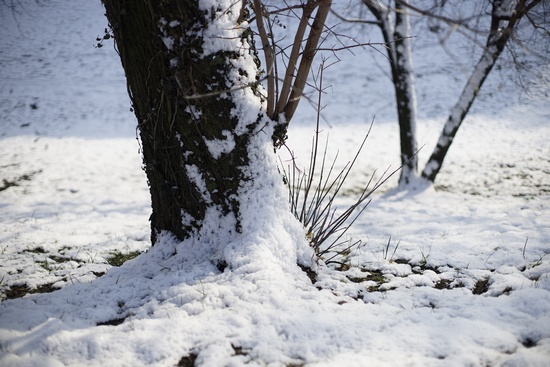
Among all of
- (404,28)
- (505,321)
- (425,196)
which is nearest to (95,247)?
(505,321)

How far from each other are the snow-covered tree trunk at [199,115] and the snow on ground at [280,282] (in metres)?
0.26

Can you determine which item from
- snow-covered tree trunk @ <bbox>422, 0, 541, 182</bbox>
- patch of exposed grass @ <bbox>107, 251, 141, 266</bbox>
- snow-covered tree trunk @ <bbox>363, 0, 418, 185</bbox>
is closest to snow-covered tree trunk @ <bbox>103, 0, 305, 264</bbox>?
patch of exposed grass @ <bbox>107, 251, 141, 266</bbox>

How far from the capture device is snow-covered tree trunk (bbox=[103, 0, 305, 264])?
6.79ft

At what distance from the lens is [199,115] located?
216 cm

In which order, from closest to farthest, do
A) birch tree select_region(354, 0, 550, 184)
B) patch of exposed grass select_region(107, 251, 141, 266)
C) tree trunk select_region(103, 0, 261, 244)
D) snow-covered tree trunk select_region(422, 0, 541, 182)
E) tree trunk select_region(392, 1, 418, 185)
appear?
tree trunk select_region(103, 0, 261, 244) < patch of exposed grass select_region(107, 251, 141, 266) < snow-covered tree trunk select_region(422, 0, 541, 182) < birch tree select_region(354, 0, 550, 184) < tree trunk select_region(392, 1, 418, 185)

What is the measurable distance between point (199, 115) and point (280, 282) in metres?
1.09

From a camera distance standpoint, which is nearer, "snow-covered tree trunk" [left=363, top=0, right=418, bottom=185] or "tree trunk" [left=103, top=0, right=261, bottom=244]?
"tree trunk" [left=103, top=0, right=261, bottom=244]

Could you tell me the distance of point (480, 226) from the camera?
4.05m

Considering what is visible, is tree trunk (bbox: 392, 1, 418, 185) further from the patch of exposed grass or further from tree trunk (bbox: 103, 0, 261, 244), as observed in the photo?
the patch of exposed grass

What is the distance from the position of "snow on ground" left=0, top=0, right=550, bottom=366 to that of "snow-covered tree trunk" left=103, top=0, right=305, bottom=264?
257mm

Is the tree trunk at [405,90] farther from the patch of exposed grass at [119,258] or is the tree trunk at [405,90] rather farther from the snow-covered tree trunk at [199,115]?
the patch of exposed grass at [119,258]

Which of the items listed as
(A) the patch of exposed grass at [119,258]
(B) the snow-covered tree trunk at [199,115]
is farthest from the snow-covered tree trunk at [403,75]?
(A) the patch of exposed grass at [119,258]

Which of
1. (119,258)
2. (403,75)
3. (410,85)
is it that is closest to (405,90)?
(410,85)

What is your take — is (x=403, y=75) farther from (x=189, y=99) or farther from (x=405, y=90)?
(x=189, y=99)
